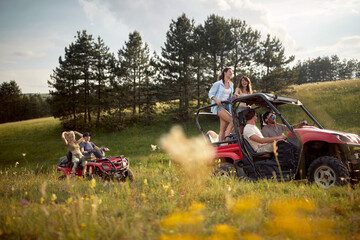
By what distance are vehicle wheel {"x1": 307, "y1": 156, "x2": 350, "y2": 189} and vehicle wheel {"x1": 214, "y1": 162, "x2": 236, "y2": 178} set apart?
1496 mm

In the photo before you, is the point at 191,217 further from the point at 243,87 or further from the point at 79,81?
the point at 79,81

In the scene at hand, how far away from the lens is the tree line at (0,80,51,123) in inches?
2840

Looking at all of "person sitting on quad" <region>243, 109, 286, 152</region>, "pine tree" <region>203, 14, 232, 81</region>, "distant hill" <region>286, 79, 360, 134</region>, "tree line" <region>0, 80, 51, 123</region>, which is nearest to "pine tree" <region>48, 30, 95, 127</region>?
"pine tree" <region>203, 14, 232, 81</region>

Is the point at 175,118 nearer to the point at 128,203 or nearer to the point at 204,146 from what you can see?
the point at 204,146

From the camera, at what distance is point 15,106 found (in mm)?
73562

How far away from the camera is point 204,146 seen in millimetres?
6137

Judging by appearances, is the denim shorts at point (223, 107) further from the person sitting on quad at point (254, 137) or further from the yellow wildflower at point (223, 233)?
the yellow wildflower at point (223, 233)

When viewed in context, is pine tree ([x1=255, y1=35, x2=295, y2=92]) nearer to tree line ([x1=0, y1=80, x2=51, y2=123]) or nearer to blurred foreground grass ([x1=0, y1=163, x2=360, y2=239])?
blurred foreground grass ([x1=0, y1=163, x2=360, y2=239])

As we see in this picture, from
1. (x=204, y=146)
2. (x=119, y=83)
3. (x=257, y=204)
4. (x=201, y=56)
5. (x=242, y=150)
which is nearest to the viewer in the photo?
(x=257, y=204)

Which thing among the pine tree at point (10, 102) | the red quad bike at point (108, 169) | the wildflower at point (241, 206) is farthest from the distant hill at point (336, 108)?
the pine tree at point (10, 102)

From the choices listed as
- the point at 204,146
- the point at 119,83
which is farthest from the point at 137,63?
the point at 204,146

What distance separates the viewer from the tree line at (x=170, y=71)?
26266 mm

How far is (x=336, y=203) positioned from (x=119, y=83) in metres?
29.4

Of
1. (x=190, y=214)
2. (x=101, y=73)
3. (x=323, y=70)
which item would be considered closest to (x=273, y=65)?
(x=101, y=73)
